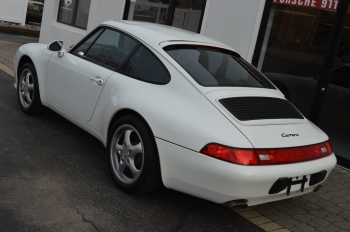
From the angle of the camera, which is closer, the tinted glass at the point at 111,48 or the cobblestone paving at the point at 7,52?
the tinted glass at the point at 111,48

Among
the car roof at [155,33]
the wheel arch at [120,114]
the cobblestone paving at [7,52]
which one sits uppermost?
the car roof at [155,33]

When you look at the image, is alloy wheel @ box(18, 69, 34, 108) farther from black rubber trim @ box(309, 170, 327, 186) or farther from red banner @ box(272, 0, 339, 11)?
red banner @ box(272, 0, 339, 11)

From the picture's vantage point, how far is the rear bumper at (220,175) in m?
3.75

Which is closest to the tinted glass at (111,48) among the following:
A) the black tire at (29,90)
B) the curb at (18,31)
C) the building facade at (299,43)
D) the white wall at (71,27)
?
the black tire at (29,90)

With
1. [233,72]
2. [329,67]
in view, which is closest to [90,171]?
[233,72]

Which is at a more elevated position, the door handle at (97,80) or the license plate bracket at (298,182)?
the door handle at (97,80)

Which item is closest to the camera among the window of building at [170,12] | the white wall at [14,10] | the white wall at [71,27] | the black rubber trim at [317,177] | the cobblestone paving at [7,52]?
the black rubber trim at [317,177]

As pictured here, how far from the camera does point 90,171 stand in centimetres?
496

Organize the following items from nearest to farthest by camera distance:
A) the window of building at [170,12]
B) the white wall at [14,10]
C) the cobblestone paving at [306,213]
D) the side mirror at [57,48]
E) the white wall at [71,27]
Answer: the cobblestone paving at [306,213], the side mirror at [57,48], the window of building at [170,12], the white wall at [71,27], the white wall at [14,10]

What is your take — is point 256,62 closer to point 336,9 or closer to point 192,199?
point 336,9

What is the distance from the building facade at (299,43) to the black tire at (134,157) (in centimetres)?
359

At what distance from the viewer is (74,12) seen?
42.1ft

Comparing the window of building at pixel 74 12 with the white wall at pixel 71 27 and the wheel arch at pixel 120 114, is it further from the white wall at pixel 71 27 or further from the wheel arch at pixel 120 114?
the wheel arch at pixel 120 114

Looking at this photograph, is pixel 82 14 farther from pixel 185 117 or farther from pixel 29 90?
pixel 185 117
